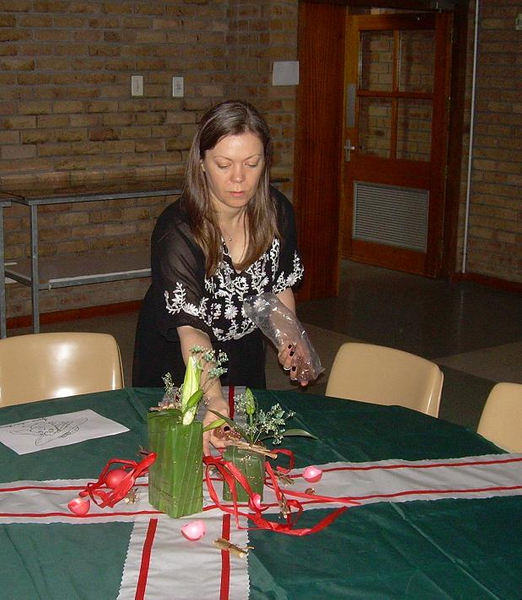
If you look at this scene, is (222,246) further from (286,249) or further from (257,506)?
(257,506)

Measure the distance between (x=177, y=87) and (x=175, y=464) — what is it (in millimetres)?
5054

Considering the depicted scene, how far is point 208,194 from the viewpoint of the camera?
8.59ft

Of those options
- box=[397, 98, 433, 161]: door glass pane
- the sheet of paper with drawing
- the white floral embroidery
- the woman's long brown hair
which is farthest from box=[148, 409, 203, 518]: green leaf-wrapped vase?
box=[397, 98, 433, 161]: door glass pane

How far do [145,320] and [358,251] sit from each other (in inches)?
226

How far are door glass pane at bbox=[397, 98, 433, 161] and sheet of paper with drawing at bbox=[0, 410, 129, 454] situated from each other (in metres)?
5.74

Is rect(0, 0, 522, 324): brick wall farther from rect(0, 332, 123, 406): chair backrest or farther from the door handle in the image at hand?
rect(0, 332, 123, 406): chair backrest

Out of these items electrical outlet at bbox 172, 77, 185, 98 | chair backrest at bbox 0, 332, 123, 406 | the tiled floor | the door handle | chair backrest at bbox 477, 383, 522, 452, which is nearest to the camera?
chair backrest at bbox 477, 383, 522, 452

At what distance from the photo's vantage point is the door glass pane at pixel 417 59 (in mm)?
7664

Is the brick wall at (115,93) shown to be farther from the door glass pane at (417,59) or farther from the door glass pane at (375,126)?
the door glass pane at (375,126)

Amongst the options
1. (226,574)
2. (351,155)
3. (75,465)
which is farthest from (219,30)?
(226,574)

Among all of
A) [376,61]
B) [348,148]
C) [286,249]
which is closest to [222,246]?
[286,249]

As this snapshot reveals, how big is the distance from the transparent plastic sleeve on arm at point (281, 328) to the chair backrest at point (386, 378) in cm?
30

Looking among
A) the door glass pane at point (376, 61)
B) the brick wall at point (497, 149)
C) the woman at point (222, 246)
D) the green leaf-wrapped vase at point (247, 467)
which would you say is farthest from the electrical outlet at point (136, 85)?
the green leaf-wrapped vase at point (247, 467)

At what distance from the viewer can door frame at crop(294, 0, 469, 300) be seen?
22.2ft
